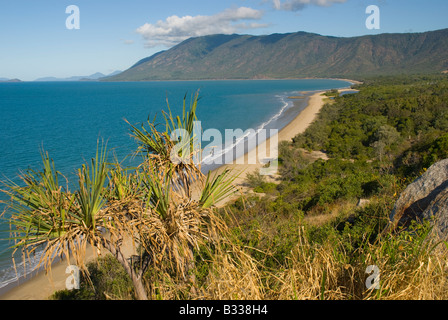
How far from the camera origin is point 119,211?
11.7 feet

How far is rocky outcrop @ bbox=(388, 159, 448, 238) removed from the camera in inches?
196

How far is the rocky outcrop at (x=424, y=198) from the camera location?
196 inches

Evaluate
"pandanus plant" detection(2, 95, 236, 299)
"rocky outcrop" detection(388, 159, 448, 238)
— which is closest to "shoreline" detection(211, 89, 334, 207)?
"rocky outcrop" detection(388, 159, 448, 238)

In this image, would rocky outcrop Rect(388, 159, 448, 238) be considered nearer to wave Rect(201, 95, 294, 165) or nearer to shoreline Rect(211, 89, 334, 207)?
shoreline Rect(211, 89, 334, 207)

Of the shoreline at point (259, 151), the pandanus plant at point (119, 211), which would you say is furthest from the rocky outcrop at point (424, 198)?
the shoreline at point (259, 151)

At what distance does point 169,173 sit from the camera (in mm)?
4043

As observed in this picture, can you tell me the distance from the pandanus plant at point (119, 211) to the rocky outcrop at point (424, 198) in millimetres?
3400

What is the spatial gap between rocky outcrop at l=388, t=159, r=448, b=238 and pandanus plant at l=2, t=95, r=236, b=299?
3400mm

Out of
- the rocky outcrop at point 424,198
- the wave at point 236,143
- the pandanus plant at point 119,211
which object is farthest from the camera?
the wave at point 236,143

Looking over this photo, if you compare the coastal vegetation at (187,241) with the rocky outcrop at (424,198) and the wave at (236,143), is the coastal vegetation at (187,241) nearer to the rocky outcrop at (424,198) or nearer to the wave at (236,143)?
the rocky outcrop at (424,198)
